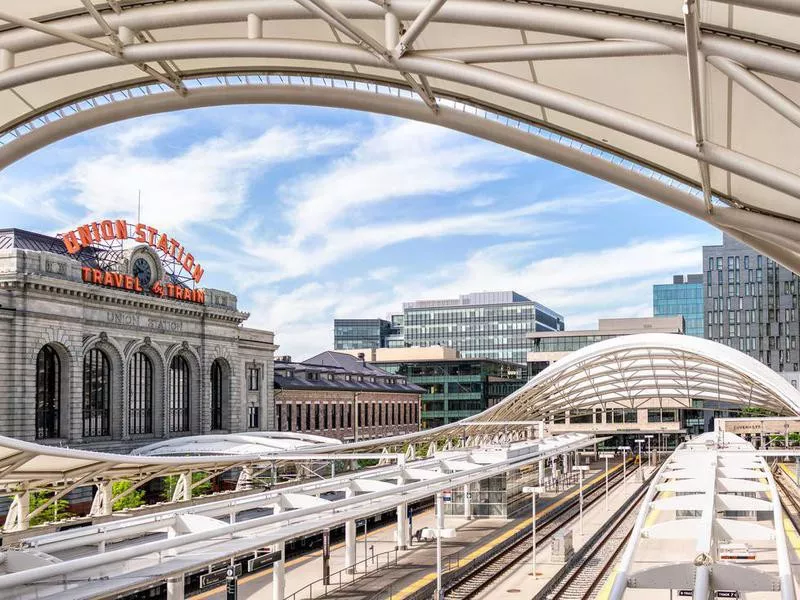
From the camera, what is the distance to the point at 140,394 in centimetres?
6450

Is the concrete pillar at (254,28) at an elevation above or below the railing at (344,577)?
above

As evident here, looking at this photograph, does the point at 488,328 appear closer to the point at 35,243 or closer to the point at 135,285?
the point at 135,285

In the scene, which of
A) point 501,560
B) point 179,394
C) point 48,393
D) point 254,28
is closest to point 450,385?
point 179,394

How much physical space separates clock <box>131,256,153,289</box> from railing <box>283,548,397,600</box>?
3358 cm

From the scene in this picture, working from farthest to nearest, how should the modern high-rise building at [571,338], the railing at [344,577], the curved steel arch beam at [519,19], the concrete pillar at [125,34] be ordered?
1. the modern high-rise building at [571,338]
2. the railing at [344,577]
3. the concrete pillar at [125,34]
4. the curved steel arch beam at [519,19]

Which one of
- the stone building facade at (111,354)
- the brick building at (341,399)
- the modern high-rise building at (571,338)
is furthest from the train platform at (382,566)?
the modern high-rise building at (571,338)

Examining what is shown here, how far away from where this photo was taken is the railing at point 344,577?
3053 centimetres

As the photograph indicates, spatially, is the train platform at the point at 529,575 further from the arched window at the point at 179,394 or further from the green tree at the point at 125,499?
the arched window at the point at 179,394

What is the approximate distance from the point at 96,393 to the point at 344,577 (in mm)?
32115

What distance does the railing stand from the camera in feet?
100

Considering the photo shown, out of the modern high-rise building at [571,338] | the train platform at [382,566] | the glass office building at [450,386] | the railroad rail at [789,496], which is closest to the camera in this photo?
the train platform at [382,566]

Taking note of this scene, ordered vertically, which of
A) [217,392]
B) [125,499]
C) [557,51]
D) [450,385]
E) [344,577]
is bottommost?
[344,577]

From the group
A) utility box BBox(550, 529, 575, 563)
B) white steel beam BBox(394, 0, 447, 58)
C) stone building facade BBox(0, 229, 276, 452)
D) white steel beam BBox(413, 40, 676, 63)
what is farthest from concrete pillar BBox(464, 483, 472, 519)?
white steel beam BBox(394, 0, 447, 58)

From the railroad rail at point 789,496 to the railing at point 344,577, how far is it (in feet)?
69.9
